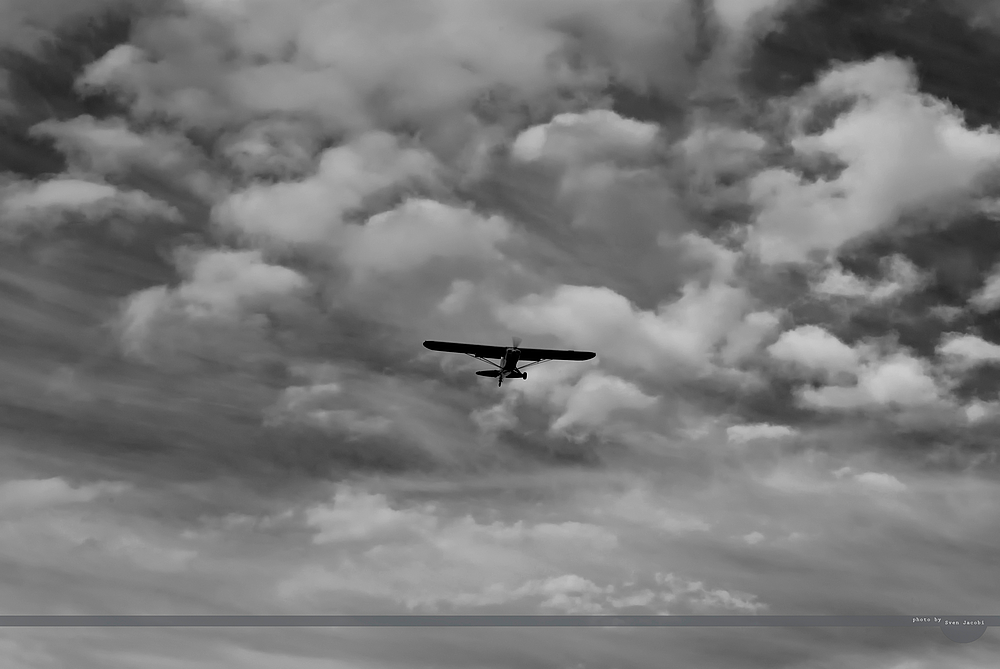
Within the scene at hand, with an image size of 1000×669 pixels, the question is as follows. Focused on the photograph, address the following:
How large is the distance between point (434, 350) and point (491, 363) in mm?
8793

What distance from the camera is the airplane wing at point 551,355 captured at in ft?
398

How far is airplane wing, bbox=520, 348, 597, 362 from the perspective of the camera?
12131 cm

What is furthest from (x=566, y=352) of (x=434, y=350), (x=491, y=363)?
(x=434, y=350)

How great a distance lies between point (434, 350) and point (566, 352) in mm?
19662

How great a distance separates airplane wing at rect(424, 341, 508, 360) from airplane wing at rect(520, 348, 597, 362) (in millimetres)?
3608

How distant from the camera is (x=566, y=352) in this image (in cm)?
12394

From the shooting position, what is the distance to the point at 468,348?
398ft

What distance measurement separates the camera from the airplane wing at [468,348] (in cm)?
12000

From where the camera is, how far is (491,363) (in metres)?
123

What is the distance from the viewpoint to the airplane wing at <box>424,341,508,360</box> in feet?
394

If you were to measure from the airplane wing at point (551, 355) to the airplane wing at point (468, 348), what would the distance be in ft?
11.8

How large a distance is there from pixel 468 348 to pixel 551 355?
491 inches

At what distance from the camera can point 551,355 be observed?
123 metres

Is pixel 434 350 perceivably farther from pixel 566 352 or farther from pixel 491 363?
pixel 566 352
